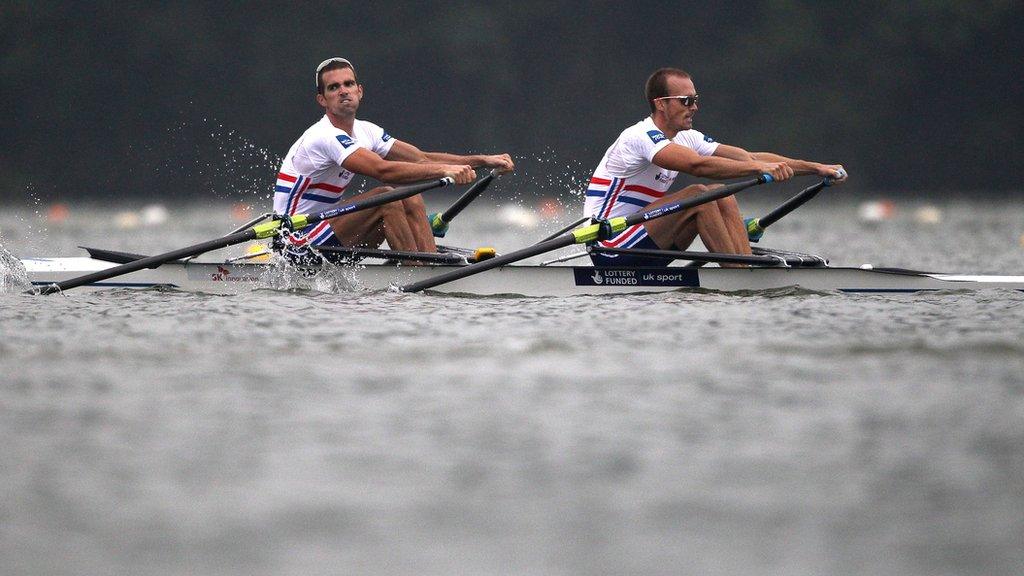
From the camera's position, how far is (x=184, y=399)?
6004mm

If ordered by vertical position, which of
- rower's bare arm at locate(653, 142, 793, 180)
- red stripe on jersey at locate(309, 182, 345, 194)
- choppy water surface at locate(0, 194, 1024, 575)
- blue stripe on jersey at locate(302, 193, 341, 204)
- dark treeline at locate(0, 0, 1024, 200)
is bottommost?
choppy water surface at locate(0, 194, 1024, 575)

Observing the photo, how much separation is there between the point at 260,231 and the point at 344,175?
0.87 meters

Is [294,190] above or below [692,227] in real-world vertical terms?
above

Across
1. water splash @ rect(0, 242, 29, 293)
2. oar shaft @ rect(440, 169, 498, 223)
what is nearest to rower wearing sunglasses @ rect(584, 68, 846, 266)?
oar shaft @ rect(440, 169, 498, 223)

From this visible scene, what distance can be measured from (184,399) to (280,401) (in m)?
0.38

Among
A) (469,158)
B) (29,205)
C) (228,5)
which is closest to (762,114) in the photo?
(228,5)

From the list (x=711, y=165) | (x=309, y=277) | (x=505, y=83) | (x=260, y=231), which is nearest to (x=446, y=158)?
(x=309, y=277)

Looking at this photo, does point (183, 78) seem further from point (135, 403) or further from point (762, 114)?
point (135, 403)

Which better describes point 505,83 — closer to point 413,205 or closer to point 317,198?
point 317,198

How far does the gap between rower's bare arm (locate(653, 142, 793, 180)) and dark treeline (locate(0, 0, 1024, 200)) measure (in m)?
30.5

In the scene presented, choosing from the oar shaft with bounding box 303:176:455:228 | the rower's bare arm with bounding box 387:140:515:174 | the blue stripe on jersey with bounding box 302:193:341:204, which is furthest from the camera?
the rower's bare arm with bounding box 387:140:515:174

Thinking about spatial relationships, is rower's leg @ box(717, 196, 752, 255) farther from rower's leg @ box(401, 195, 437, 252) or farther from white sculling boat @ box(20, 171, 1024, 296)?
rower's leg @ box(401, 195, 437, 252)

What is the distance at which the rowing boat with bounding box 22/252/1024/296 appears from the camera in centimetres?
970

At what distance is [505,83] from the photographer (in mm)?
44812
